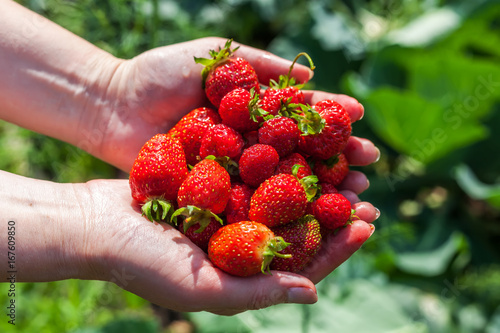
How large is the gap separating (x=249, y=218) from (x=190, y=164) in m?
0.29

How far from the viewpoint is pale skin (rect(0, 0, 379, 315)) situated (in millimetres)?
1117

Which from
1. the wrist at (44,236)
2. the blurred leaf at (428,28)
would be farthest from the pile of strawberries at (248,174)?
the blurred leaf at (428,28)

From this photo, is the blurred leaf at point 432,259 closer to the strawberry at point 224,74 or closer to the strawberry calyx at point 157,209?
the strawberry at point 224,74

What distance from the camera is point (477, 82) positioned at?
224 centimetres

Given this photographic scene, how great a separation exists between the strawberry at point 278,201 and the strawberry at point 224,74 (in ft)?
Result: 1.13

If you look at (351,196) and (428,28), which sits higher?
(428,28)

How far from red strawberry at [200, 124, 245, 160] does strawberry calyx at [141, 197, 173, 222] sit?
7.8 inches

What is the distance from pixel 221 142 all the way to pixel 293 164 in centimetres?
22

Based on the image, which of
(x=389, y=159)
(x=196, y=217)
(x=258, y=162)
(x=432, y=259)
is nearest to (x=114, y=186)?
(x=196, y=217)

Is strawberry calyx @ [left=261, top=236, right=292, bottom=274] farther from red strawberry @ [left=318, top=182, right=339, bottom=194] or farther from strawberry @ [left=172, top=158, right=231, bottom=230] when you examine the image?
red strawberry @ [left=318, top=182, right=339, bottom=194]

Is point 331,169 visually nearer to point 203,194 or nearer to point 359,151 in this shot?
point 359,151

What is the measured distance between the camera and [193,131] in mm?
1406

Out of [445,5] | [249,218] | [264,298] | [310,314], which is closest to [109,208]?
[249,218]

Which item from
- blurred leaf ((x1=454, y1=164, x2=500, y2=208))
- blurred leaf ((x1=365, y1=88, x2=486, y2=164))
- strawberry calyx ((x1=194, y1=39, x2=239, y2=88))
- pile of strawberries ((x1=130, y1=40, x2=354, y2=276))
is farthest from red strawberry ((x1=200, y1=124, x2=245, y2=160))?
blurred leaf ((x1=454, y1=164, x2=500, y2=208))
